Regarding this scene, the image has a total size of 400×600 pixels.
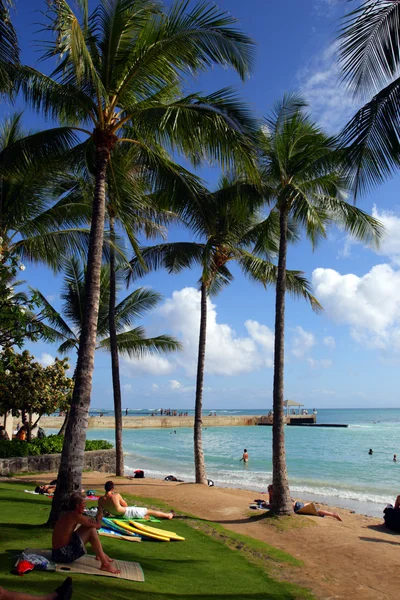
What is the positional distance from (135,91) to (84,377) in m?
5.43

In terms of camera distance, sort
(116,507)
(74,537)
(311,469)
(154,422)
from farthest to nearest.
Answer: (154,422), (311,469), (116,507), (74,537)

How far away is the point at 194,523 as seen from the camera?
10.3 metres

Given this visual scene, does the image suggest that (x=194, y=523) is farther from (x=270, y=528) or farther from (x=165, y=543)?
(x=165, y=543)

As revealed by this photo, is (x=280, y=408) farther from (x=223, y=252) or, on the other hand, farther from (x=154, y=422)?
(x=154, y=422)

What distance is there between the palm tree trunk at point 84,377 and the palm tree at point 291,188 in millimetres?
4185

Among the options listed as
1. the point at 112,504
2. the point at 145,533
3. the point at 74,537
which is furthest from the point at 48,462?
the point at 74,537

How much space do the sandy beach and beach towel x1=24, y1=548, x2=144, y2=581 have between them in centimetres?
232

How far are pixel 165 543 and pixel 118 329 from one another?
14.4 metres

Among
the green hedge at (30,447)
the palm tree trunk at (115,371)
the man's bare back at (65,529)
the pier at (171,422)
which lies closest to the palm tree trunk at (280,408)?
the man's bare back at (65,529)

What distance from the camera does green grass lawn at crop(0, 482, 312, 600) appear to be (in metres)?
5.25

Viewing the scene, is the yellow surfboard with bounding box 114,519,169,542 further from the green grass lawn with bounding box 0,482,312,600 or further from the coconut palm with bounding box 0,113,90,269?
the coconut palm with bounding box 0,113,90,269

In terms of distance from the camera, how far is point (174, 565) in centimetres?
686

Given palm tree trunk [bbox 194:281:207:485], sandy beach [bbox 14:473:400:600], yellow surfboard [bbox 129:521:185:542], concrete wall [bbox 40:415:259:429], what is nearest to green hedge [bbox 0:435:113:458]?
sandy beach [bbox 14:473:400:600]

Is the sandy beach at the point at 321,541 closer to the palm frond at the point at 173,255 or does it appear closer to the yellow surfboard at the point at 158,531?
the yellow surfboard at the point at 158,531
